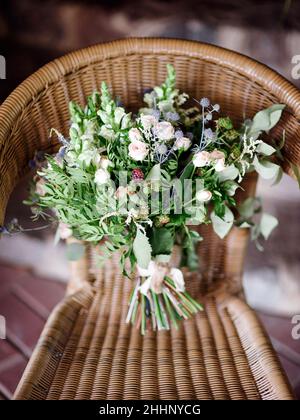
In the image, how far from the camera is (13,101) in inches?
43.4

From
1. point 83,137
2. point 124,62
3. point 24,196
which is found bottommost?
point 24,196

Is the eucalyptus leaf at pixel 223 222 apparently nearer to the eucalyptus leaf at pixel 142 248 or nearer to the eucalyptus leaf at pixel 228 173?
Result: the eucalyptus leaf at pixel 228 173

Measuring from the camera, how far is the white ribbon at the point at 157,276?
3.83 ft

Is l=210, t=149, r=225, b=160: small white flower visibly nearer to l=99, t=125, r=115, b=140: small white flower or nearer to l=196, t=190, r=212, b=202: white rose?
l=196, t=190, r=212, b=202: white rose

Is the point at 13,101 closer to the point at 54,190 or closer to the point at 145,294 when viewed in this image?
the point at 54,190

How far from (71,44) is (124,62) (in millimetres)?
568

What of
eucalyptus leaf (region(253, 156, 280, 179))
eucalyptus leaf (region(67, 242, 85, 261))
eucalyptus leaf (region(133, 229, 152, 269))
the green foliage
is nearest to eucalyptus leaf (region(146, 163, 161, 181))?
the green foliage

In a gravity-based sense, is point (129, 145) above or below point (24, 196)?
above

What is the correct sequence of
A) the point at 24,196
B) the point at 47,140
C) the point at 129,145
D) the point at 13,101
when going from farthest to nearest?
1. the point at 24,196
2. the point at 47,140
3. the point at 13,101
4. the point at 129,145

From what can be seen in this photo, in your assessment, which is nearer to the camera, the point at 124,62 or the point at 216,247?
the point at 124,62

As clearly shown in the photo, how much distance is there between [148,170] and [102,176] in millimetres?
100

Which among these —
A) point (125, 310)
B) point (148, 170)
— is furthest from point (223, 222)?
point (125, 310)

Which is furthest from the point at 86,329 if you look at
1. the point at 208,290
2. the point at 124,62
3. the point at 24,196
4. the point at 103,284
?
the point at 24,196

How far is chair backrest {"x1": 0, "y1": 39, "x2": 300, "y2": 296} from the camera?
112 cm
